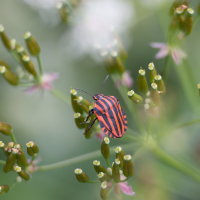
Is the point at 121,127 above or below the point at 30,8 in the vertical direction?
below

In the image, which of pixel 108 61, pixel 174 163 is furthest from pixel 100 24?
pixel 174 163

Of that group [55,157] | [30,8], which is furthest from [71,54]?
[55,157]

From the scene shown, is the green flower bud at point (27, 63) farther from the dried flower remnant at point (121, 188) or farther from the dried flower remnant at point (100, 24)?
the dried flower remnant at point (121, 188)

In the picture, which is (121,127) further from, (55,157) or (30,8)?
(30,8)

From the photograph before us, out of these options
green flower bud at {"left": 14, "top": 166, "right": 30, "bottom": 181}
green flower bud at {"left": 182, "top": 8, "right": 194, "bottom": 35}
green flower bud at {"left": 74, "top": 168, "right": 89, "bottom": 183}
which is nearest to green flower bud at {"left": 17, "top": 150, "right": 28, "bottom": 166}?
green flower bud at {"left": 14, "top": 166, "right": 30, "bottom": 181}

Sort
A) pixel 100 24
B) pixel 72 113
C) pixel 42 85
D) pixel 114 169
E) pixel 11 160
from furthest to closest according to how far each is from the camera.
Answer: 1. pixel 72 113
2. pixel 100 24
3. pixel 42 85
4. pixel 11 160
5. pixel 114 169

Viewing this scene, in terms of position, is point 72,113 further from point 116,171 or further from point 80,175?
point 116,171
